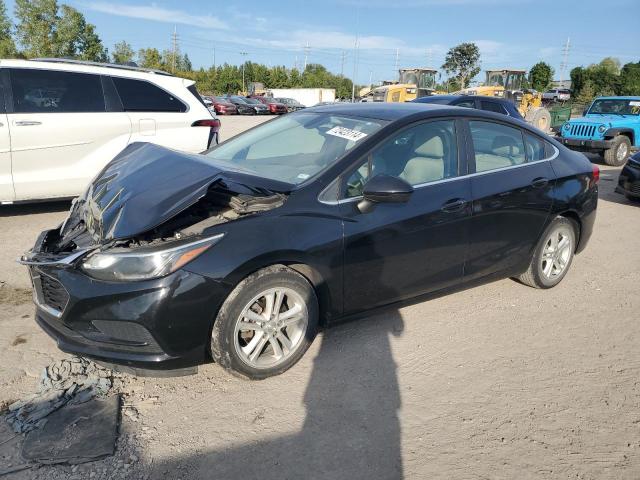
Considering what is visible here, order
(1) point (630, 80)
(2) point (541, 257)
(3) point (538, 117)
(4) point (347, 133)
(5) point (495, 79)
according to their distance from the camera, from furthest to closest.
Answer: (1) point (630, 80)
(5) point (495, 79)
(3) point (538, 117)
(2) point (541, 257)
(4) point (347, 133)

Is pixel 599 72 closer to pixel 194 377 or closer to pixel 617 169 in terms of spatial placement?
pixel 617 169

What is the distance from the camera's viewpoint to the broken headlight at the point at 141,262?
8.96 ft

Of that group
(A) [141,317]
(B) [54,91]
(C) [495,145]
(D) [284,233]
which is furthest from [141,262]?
(B) [54,91]

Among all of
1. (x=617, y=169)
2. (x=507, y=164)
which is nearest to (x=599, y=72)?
(x=617, y=169)

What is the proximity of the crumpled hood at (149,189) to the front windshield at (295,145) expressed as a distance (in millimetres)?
365

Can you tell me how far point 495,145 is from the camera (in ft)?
13.8

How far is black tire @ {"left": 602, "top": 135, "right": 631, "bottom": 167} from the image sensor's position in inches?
543

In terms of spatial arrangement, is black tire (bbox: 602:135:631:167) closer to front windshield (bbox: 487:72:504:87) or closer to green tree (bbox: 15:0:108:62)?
front windshield (bbox: 487:72:504:87)

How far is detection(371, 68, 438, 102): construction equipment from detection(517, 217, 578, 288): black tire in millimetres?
18950

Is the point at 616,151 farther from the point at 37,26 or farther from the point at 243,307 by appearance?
the point at 37,26

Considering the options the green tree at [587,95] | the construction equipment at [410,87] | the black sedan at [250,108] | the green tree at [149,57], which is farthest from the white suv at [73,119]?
the green tree at [149,57]

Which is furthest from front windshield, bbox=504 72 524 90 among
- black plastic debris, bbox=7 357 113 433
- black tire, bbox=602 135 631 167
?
black plastic debris, bbox=7 357 113 433

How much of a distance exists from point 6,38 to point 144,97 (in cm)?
4647

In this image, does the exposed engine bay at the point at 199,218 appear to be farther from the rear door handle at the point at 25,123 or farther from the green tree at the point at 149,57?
the green tree at the point at 149,57
